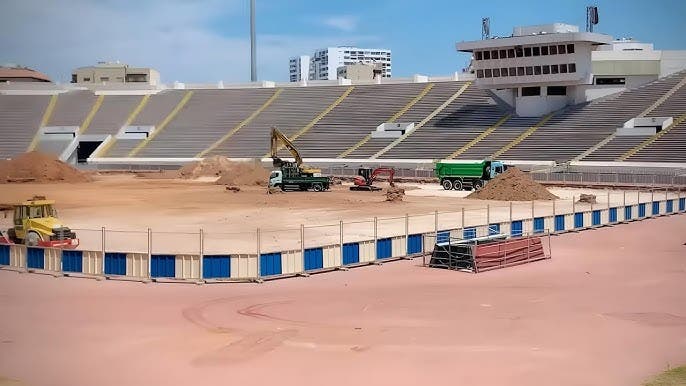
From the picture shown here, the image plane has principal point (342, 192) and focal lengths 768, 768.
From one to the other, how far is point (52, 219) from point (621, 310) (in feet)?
74.2

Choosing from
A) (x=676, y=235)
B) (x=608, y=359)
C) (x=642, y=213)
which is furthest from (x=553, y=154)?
(x=608, y=359)

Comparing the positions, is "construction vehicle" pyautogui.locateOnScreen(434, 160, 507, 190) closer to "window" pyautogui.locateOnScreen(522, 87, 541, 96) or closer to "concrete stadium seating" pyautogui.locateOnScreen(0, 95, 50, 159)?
"window" pyautogui.locateOnScreen(522, 87, 541, 96)

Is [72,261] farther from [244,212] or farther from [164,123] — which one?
[164,123]

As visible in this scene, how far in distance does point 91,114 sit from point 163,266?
96.6 metres

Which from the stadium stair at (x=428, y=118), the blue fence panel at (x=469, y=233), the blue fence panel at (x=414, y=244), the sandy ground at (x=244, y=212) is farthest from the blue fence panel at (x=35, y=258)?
Result: the stadium stair at (x=428, y=118)

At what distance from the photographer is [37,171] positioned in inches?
3091

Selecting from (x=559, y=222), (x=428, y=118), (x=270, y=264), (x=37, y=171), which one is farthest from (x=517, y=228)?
(x=428, y=118)

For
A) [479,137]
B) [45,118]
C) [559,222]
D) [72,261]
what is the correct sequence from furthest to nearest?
[45,118] → [479,137] → [559,222] → [72,261]

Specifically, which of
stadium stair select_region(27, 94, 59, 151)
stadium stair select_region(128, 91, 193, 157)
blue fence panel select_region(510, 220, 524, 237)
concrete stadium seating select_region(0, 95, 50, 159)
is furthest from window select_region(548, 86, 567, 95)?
concrete stadium seating select_region(0, 95, 50, 159)

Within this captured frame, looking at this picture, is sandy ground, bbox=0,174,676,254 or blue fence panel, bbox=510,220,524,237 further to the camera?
blue fence panel, bbox=510,220,524,237

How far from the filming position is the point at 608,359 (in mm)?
16781

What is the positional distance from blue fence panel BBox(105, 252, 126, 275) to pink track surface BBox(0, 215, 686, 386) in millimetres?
792

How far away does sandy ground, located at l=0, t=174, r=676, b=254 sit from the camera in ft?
115

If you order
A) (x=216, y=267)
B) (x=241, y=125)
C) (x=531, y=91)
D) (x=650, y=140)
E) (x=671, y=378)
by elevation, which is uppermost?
(x=531, y=91)
